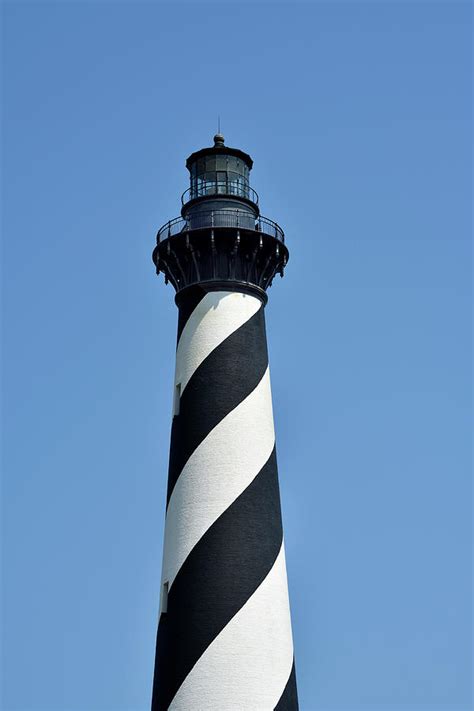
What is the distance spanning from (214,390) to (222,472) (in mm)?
2115

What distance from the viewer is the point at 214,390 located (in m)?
26.2

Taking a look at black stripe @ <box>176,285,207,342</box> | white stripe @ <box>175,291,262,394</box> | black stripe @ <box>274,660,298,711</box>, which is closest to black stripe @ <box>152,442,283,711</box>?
black stripe @ <box>274,660,298,711</box>

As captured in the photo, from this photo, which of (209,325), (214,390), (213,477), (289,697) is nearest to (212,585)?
(213,477)

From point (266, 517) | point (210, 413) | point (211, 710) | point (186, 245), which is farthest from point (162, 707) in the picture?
point (186, 245)

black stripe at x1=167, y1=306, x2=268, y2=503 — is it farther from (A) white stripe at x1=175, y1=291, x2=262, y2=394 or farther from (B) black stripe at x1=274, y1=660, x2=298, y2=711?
(B) black stripe at x1=274, y1=660, x2=298, y2=711

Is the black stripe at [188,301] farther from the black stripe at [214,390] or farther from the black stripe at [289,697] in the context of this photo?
the black stripe at [289,697]

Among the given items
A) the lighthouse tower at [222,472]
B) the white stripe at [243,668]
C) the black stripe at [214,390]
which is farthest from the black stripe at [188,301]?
the white stripe at [243,668]

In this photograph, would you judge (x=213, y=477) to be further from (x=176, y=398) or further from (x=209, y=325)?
(x=209, y=325)

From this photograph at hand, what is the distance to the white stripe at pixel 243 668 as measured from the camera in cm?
2375

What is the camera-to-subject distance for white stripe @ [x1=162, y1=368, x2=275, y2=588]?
25109 millimetres

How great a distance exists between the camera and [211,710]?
23641mm

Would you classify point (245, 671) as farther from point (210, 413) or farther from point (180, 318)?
point (180, 318)

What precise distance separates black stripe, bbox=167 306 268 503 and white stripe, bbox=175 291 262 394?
17cm

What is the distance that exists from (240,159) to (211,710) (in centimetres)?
1441
